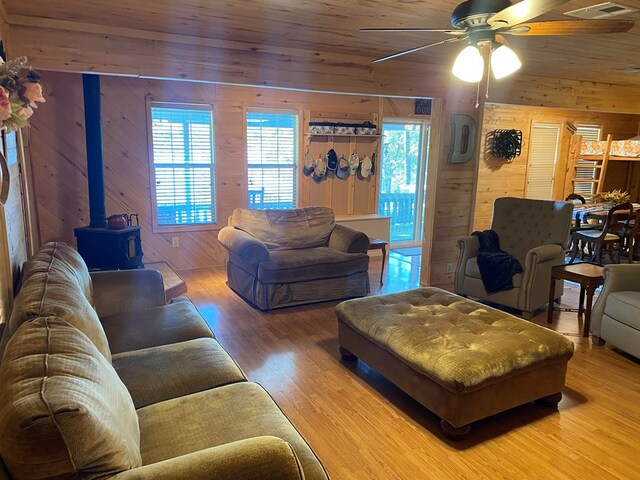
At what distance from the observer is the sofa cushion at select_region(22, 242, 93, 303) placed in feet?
7.52

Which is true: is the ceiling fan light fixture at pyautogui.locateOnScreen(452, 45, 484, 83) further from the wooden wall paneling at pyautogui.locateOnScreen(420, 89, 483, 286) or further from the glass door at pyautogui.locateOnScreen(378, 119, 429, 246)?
the glass door at pyautogui.locateOnScreen(378, 119, 429, 246)

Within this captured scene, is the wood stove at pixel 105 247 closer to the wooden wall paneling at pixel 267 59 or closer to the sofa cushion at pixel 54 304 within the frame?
the wooden wall paneling at pixel 267 59

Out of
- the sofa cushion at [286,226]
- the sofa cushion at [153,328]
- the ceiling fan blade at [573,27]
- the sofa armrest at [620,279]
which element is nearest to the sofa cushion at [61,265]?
the sofa cushion at [153,328]

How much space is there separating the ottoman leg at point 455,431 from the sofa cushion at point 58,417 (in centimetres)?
161

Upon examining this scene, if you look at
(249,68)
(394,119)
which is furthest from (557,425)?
(394,119)

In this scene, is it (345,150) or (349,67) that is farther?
(345,150)

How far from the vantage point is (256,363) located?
324cm

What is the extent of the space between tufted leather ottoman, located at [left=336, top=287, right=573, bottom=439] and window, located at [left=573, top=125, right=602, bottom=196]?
22.6ft

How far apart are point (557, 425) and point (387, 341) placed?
1.02 metres

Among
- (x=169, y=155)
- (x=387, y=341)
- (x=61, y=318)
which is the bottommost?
(x=387, y=341)

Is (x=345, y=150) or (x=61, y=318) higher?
(x=345, y=150)

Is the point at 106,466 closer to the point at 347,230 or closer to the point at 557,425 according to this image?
the point at 557,425

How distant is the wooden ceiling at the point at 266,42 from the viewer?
2916 millimetres

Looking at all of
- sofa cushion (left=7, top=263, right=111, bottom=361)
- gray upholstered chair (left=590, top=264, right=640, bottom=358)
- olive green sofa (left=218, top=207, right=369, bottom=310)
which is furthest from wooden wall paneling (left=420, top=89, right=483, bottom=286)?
sofa cushion (left=7, top=263, right=111, bottom=361)
